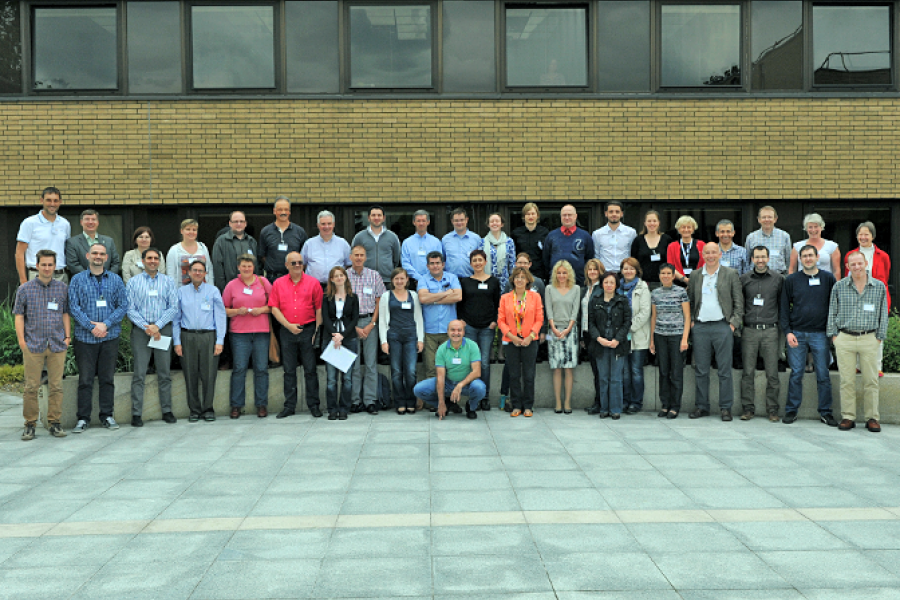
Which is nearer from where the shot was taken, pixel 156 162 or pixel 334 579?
pixel 334 579

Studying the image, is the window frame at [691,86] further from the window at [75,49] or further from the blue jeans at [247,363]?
the window at [75,49]

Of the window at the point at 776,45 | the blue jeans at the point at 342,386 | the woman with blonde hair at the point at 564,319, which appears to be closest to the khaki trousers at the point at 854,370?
the woman with blonde hair at the point at 564,319

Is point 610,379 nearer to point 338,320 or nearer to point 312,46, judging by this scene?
point 338,320

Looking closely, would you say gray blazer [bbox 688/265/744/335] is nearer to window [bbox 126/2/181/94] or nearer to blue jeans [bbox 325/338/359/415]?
blue jeans [bbox 325/338/359/415]

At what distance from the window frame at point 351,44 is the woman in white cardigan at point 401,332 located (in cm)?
409

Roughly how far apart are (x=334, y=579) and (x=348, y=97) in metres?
9.46

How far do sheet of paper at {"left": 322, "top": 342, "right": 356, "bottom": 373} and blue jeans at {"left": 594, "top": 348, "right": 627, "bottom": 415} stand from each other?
3.07 metres

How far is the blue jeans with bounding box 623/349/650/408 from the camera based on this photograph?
9.83 metres

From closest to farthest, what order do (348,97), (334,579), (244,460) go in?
(334,579), (244,460), (348,97)

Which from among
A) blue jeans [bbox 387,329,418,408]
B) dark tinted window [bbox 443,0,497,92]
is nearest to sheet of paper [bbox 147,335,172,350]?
blue jeans [bbox 387,329,418,408]

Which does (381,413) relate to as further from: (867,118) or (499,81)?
(867,118)

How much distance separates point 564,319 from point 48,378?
608 cm

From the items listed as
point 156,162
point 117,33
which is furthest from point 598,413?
point 117,33

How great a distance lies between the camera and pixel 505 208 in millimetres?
12883
